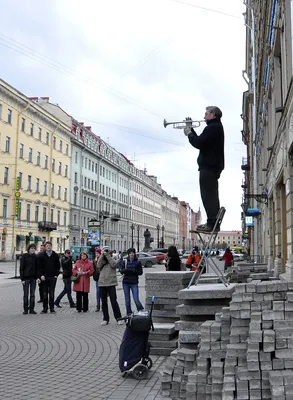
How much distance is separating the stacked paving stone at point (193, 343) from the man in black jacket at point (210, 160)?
3.28ft

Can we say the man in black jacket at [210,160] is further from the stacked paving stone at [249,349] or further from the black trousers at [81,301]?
the black trousers at [81,301]

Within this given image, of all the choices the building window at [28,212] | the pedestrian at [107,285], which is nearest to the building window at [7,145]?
the building window at [28,212]

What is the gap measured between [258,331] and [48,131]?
194ft

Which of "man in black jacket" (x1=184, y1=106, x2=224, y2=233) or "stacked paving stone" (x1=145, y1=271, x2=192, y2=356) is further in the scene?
"stacked paving stone" (x1=145, y1=271, x2=192, y2=356)

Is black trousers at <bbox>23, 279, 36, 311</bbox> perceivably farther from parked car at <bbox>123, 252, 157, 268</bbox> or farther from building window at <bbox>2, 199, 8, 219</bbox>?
building window at <bbox>2, 199, 8, 219</bbox>

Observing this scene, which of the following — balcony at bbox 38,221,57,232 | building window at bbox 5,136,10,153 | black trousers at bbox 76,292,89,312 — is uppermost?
building window at bbox 5,136,10,153

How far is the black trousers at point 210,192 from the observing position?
6617mm

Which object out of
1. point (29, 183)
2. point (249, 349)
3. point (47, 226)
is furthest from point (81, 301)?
point (47, 226)

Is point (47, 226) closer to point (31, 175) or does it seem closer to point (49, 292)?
point (31, 175)

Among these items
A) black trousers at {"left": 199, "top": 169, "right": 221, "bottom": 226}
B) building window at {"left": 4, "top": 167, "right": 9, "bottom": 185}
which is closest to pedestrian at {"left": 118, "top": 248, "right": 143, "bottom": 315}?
black trousers at {"left": 199, "top": 169, "right": 221, "bottom": 226}

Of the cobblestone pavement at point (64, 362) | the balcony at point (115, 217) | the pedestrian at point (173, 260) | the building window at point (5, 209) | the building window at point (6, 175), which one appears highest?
the building window at point (6, 175)

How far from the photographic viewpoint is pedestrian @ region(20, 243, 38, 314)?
1297 centimetres

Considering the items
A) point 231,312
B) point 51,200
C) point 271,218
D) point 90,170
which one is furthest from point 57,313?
point 90,170

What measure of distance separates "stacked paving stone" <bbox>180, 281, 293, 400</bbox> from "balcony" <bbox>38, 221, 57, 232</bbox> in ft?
176
